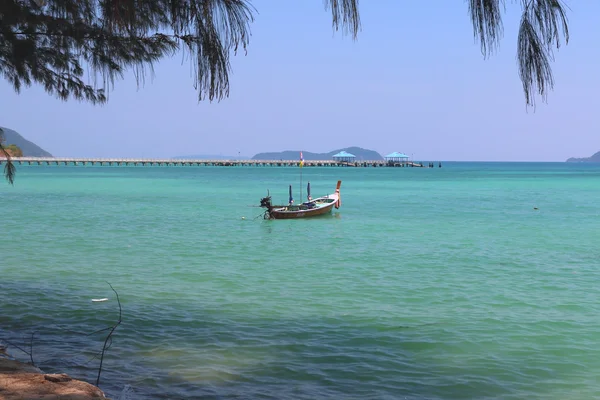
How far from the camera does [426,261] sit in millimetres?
17094

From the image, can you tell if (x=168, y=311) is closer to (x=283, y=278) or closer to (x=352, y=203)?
(x=283, y=278)

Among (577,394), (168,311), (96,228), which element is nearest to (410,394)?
(577,394)

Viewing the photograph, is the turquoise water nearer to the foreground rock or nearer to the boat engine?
the foreground rock

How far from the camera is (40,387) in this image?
5707 millimetres

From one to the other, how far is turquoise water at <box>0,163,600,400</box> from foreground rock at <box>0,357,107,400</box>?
39.8 inches

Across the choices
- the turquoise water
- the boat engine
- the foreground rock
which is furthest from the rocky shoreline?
the boat engine

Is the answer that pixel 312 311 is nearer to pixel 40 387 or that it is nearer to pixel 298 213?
pixel 40 387

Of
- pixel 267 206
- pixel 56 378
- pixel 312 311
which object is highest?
pixel 56 378

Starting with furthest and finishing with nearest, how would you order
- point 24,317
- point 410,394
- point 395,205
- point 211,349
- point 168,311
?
point 395,205, point 168,311, point 24,317, point 211,349, point 410,394

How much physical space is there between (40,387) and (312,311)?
5894 millimetres

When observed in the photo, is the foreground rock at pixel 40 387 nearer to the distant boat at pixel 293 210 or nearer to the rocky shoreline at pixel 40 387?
the rocky shoreline at pixel 40 387

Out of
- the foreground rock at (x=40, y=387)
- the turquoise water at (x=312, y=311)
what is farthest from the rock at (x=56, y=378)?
the turquoise water at (x=312, y=311)

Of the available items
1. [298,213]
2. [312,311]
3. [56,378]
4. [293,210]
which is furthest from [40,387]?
[293,210]

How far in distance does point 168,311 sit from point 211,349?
7.95 ft
